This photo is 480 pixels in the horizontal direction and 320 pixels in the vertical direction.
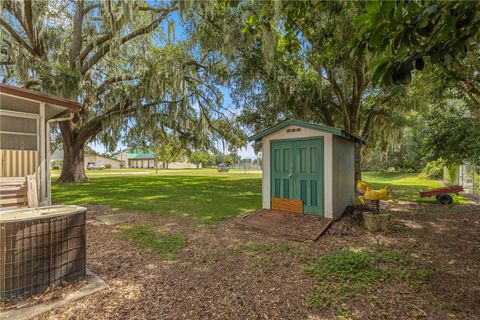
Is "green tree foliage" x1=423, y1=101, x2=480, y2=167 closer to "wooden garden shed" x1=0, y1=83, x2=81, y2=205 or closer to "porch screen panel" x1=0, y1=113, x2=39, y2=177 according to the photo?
"wooden garden shed" x1=0, y1=83, x2=81, y2=205

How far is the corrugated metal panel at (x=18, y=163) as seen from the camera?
4684mm

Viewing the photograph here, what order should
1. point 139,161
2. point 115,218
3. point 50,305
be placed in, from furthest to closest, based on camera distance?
point 139,161 → point 115,218 → point 50,305

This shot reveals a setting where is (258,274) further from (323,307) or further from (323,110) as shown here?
(323,110)

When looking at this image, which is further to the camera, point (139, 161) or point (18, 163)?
point (139, 161)

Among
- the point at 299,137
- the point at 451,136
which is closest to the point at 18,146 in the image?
the point at 299,137

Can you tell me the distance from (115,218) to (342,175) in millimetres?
5474

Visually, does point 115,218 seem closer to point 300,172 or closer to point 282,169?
point 282,169

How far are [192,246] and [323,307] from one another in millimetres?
2339

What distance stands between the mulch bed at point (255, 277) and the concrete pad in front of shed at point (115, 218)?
34 centimetres

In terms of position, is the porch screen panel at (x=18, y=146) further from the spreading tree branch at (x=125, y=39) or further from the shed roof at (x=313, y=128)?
the spreading tree branch at (x=125, y=39)

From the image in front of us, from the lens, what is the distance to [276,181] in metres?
6.09

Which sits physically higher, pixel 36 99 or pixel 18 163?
pixel 36 99

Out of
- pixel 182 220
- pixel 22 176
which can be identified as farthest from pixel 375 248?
pixel 22 176

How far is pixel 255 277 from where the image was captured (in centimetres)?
302
